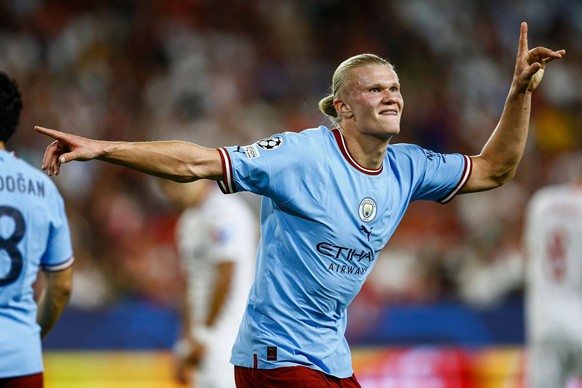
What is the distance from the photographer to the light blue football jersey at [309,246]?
4.07 meters

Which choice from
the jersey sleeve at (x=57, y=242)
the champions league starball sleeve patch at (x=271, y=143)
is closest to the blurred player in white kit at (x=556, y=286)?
the champions league starball sleeve patch at (x=271, y=143)

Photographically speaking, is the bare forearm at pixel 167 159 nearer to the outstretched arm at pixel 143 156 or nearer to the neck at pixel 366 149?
the outstretched arm at pixel 143 156

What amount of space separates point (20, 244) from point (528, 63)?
2400mm

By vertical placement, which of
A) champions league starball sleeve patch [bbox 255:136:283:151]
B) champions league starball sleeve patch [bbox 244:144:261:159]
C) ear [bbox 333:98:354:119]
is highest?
ear [bbox 333:98:354:119]

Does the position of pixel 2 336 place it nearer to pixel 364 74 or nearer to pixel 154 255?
pixel 364 74

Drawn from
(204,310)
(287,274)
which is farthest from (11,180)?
(204,310)

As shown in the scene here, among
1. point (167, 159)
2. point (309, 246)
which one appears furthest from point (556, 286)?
point (167, 159)

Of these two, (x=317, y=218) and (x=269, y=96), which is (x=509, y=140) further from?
(x=269, y=96)

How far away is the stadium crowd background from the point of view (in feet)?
34.2

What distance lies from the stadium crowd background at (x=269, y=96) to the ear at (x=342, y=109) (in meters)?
5.00

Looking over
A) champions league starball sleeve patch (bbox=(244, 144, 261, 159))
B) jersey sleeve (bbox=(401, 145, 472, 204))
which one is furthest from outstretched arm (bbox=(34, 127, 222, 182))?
jersey sleeve (bbox=(401, 145, 472, 204))

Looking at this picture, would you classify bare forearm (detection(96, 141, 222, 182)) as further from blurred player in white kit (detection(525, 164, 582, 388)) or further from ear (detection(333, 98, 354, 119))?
blurred player in white kit (detection(525, 164, 582, 388))

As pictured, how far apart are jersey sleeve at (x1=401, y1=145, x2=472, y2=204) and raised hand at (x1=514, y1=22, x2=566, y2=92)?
1.44 ft

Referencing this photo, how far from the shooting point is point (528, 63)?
14.8ft
